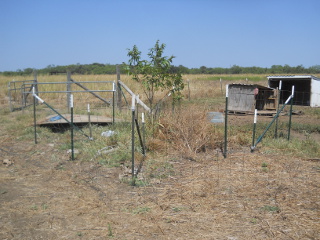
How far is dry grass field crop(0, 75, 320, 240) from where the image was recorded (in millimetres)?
4156

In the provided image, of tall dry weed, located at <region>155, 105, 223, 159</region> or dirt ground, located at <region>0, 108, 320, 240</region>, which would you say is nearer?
dirt ground, located at <region>0, 108, 320, 240</region>

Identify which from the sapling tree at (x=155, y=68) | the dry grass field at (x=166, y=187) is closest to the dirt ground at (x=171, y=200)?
the dry grass field at (x=166, y=187)

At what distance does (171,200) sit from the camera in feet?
16.4

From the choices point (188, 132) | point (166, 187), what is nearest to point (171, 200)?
point (166, 187)

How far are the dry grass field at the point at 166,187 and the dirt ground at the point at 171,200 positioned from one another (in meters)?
0.01

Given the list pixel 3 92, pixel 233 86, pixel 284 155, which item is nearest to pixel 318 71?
pixel 233 86

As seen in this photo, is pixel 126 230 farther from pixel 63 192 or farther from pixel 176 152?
pixel 176 152

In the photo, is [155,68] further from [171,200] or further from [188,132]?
[171,200]

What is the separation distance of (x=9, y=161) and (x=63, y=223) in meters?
3.57

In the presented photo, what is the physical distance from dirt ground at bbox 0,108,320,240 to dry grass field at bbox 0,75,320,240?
0.01 metres

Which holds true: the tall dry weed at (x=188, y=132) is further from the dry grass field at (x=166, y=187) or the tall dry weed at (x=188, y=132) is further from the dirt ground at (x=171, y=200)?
the dirt ground at (x=171, y=200)

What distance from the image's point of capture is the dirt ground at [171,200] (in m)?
4.09

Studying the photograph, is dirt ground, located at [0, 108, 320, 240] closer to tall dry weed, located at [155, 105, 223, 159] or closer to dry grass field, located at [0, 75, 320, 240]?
dry grass field, located at [0, 75, 320, 240]

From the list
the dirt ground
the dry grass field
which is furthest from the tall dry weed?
the dirt ground
